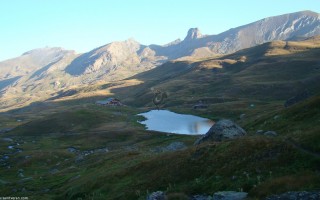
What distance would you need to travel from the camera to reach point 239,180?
112ft

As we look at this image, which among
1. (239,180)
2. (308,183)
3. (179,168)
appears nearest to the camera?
(308,183)

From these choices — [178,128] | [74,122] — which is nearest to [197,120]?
[178,128]

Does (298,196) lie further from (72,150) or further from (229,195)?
(72,150)

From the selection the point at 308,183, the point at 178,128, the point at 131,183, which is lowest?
the point at 178,128

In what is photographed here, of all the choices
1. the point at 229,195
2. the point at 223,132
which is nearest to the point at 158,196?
the point at 229,195

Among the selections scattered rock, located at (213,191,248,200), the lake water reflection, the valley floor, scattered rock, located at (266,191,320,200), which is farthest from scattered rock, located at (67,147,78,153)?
scattered rock, located at (266,191,320,200)

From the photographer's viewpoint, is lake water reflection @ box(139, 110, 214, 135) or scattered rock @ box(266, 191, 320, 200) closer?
scattered rock @ box(266, 191, 320, 200)

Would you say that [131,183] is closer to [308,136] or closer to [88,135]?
[308,136]

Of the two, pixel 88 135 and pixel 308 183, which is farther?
pixel 88 135

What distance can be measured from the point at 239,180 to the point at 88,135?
11351 cm

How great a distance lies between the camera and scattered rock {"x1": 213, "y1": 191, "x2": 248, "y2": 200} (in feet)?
99.3

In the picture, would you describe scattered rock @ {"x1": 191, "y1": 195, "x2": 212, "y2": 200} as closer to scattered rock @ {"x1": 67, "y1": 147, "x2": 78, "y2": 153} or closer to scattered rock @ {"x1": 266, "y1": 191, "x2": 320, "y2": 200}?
scattered rock @ {"x1": 266, "y1": 191, "x2": 320, "y2": 200}

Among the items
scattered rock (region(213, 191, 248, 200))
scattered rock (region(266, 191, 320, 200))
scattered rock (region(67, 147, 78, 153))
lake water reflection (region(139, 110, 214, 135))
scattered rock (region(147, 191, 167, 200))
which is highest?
scattered rock (region(266, 191, 320, 200))

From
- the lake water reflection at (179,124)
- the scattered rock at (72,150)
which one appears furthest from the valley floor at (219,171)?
the lake water reflection at (179,124)
